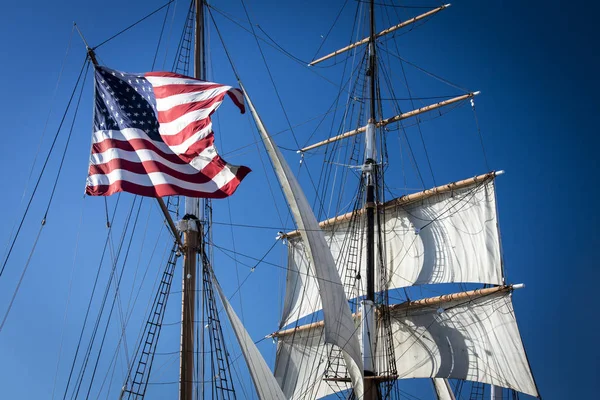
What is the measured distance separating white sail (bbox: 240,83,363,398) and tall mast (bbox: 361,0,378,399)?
0.90m

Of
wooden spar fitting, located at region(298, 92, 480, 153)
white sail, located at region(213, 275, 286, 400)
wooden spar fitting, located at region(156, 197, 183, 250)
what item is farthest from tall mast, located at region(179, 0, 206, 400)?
wooden spar fitting, located at region(298, 92, 480, 153)

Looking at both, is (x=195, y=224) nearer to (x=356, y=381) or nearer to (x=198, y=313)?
(x=198, y=313)

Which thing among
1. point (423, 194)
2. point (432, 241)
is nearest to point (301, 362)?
point (432, 241)

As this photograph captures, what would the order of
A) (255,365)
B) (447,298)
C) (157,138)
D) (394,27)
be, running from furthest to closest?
(394,27) → (447,298) → (255,365) → (157,138)

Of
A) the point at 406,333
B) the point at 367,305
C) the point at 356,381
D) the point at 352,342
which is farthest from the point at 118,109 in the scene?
the point at 406,333

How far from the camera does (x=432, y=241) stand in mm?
17219

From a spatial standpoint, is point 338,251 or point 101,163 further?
point 338,251

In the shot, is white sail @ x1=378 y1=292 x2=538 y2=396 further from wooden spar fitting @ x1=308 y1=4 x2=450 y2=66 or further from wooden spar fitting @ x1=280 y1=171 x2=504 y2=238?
wooden spar fitting @ x1=308 y1=4 x2=450 y2=66

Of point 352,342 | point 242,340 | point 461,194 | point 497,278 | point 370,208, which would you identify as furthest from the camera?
point 461,194

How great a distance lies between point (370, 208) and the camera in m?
14.9

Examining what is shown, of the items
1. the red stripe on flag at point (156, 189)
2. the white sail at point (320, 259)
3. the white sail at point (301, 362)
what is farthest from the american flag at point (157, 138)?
the white sail at point (301, 362)

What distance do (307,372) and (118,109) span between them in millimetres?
11244

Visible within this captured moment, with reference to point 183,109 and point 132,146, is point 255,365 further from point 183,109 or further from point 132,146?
point 183,109

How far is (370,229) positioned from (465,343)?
4017 millimetres
